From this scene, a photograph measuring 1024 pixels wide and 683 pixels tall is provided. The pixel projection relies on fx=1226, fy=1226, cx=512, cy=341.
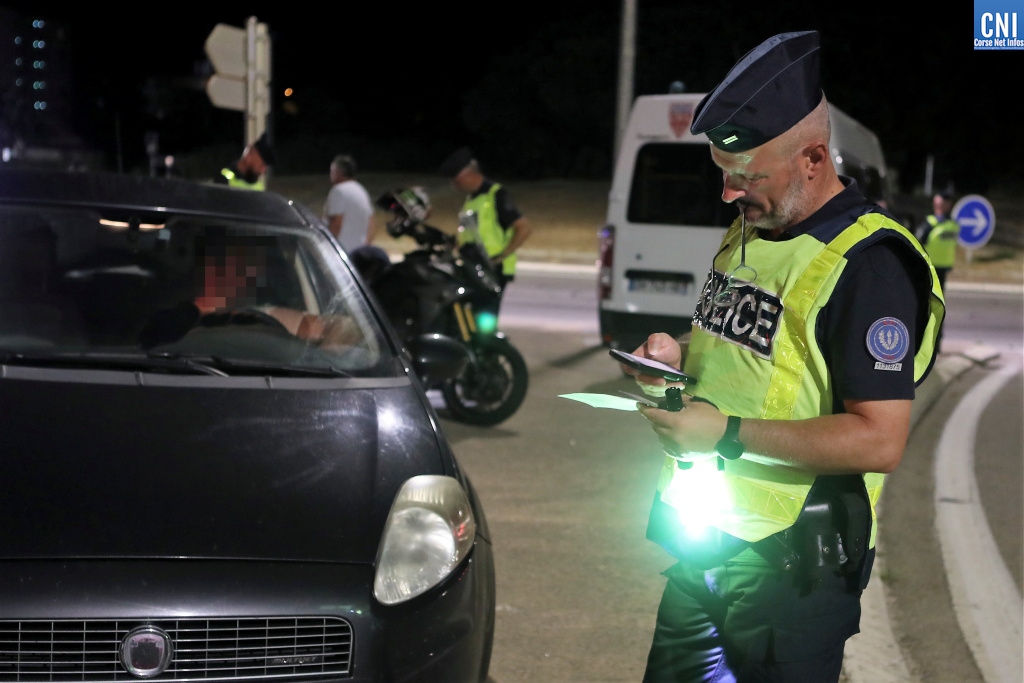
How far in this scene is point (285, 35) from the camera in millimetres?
66000

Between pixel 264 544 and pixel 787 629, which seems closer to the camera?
pixel 787 629

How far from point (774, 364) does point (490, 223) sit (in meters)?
7.08

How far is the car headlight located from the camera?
8.75ft

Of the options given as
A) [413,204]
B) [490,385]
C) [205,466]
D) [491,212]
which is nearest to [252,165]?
[413,204]

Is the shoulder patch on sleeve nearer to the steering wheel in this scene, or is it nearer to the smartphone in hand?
the smartphone in hand

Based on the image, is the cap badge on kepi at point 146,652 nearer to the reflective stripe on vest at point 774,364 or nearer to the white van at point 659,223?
the reflective stripe on vest at point 774,364

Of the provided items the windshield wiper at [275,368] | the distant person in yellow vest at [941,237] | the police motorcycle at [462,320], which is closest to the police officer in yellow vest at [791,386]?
the windshield wiper at [275,368]

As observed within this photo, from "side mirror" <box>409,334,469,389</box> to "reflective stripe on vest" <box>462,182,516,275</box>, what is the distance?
4.99 meters

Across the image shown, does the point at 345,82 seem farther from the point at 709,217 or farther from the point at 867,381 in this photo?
the point at 867,381

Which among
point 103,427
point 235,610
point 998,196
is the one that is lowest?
point 998,196

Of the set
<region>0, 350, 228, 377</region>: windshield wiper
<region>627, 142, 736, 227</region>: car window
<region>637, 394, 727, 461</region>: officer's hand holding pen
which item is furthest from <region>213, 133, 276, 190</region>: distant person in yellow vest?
<region>637, 394, 727, 461</region>: officer's hand holding pen

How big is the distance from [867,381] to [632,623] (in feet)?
8.60

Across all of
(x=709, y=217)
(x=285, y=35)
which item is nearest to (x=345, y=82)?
(x=285, y=35)

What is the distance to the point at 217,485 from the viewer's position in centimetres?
277
